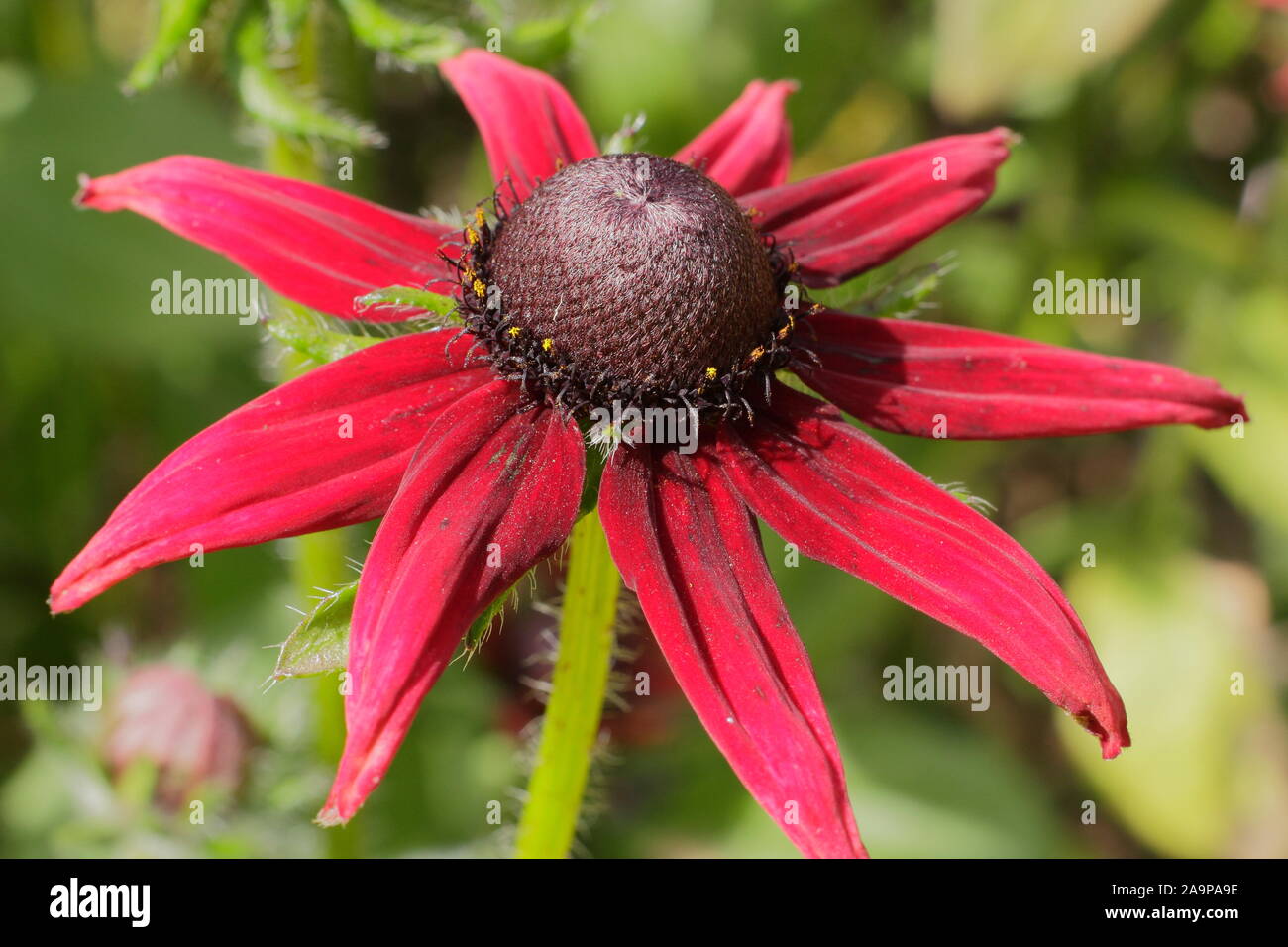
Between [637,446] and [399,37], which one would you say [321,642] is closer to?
[637,446]

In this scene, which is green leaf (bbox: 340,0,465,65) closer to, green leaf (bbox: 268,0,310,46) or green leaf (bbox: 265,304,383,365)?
green leaf (bbox: 268,0,310,46)

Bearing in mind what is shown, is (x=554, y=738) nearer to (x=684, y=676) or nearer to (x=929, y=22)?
(x=684, y=676)

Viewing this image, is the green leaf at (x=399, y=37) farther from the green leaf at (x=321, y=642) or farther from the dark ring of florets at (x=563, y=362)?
the green leaf at (x=321, y=642)

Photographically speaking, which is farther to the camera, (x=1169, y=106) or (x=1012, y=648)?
(x=1169, y=106)

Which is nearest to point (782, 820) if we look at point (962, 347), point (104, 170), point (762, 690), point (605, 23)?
point (762, 690)

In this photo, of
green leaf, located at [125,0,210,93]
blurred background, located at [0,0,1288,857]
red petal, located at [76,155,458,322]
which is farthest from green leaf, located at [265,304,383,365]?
blurred background, located at [0,0,1288,857]

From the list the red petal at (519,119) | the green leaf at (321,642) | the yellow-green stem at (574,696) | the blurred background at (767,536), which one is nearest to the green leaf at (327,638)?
the green leaf at (321,642)
